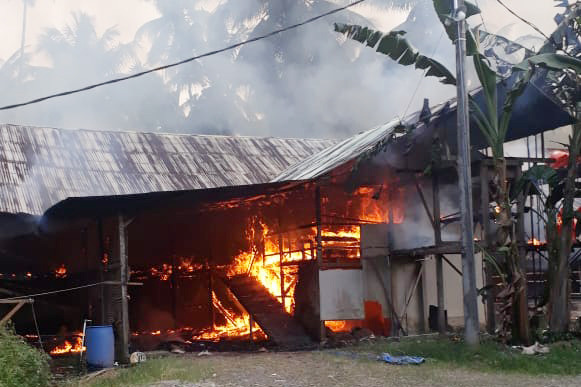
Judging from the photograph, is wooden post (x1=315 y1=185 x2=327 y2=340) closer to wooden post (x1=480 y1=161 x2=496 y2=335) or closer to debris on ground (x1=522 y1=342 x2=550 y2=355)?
wooden post (x1=480 y1=161 x2=496 y2=335)

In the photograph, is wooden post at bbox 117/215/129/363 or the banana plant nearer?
the banana plant

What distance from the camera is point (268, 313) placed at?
16438 mm

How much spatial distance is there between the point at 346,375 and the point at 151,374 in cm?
320

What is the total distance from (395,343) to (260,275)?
200 inches

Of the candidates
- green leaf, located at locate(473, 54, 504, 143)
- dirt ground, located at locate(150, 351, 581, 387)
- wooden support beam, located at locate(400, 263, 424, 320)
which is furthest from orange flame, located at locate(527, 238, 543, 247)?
Answer: dirt ground, located at locate(150, 351, 581, 387)

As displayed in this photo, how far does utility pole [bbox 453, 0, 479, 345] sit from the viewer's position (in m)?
12.0

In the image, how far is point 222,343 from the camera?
15969 millimetres

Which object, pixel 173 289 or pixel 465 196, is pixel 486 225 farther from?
pixel 173 289

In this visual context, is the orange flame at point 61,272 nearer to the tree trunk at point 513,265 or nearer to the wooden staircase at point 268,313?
the wooden staircase at point 268,313

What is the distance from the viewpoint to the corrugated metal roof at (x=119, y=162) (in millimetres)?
17703

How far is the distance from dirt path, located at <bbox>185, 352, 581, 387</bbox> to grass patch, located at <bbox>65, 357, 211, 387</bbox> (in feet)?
0.97

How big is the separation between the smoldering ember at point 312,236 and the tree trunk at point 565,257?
5 centimetres

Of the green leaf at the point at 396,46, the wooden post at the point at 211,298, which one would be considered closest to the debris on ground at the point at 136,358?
the wooden post at the point at 211,298

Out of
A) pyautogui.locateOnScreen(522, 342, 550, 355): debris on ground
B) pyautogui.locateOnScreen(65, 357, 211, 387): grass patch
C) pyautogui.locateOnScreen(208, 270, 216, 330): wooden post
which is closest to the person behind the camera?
pyautogui.locateOnScreen(65, 357, 211, 387): grass patch
